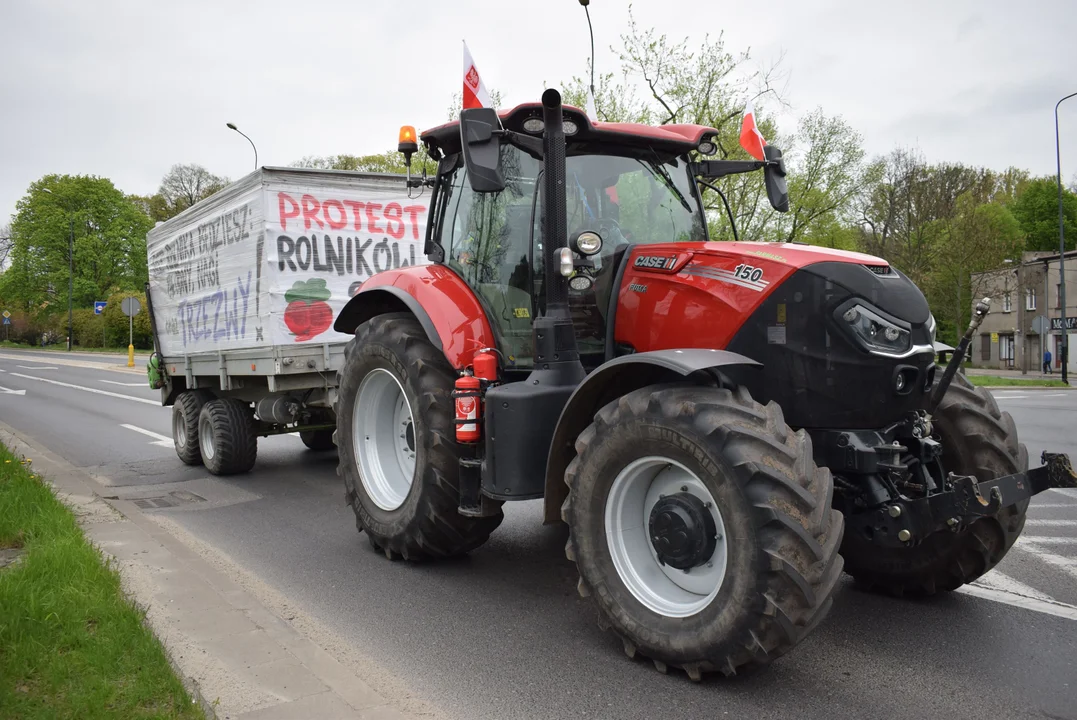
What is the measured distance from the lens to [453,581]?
514 cm

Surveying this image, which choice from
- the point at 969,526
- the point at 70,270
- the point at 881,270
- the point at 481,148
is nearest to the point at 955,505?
the point at 969,526

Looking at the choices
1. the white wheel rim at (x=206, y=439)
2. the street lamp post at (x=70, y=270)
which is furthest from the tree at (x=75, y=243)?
the white wheel rim at (x=206, y=439)

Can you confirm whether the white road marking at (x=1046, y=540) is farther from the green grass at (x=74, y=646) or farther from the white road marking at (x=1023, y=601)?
the green grass at (x=74, y=646)

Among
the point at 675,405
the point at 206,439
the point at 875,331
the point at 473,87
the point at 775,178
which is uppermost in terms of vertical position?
the point at 473,87

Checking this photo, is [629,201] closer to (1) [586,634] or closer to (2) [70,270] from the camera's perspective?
(1) [586,634]

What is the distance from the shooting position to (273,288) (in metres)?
8.08

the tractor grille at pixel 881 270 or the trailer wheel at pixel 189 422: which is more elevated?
the tractor grille at pixel 881 270

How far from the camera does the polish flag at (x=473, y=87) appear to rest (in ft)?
14.5

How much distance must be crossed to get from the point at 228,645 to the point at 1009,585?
4304 millimetres

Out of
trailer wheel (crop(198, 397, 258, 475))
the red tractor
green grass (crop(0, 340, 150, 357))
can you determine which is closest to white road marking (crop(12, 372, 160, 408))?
trailer wheel (crop(198, 397, 258, 475))

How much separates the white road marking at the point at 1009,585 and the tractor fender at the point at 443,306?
10.6 ft

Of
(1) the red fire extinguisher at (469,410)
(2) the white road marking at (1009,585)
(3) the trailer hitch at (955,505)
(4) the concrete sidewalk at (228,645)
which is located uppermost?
(1) the red fire extinguisher at (469,410)

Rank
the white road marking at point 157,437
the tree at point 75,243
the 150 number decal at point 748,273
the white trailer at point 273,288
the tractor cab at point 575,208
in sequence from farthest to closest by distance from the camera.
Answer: the tree at point 75,243
the white road marking at point 157,437
the white trailer at point 273,288
the tractor cab at point 575,208
the 150 number decal at point 748,273

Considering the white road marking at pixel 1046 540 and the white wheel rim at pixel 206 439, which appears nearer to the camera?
the white road marking at pixel 1046 540
